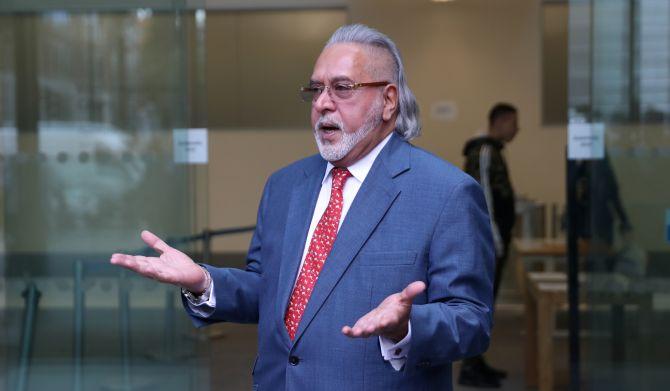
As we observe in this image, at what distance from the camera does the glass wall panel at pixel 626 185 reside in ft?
13.4

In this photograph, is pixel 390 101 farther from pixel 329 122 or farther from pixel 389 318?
pixel 389 318

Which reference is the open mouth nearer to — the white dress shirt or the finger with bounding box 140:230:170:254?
the white dress shirt

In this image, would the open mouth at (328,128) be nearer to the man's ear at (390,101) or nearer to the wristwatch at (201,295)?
the man's ear at (390,101)

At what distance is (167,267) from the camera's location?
1.97 meters

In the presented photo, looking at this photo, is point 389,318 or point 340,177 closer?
→ point 389,318

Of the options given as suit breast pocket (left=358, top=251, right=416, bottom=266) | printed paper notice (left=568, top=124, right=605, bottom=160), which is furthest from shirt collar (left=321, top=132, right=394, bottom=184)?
printed paper notice (left=568, top=124, right=605, bottom=160)

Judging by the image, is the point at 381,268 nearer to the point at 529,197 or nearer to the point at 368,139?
the point at 368,139

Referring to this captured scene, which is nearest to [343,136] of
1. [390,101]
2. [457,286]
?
[390,101]

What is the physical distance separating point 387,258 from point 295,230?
0.27 m

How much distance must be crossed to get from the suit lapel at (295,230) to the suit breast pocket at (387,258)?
181 mm

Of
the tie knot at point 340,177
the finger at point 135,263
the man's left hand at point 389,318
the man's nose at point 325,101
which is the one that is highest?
the man's nose at point 325,101

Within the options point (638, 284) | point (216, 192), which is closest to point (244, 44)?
point (216, 192)

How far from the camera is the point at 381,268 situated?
195cm

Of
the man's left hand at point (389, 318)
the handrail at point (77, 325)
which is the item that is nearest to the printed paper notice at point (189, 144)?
the handrail at point (77, 325)
